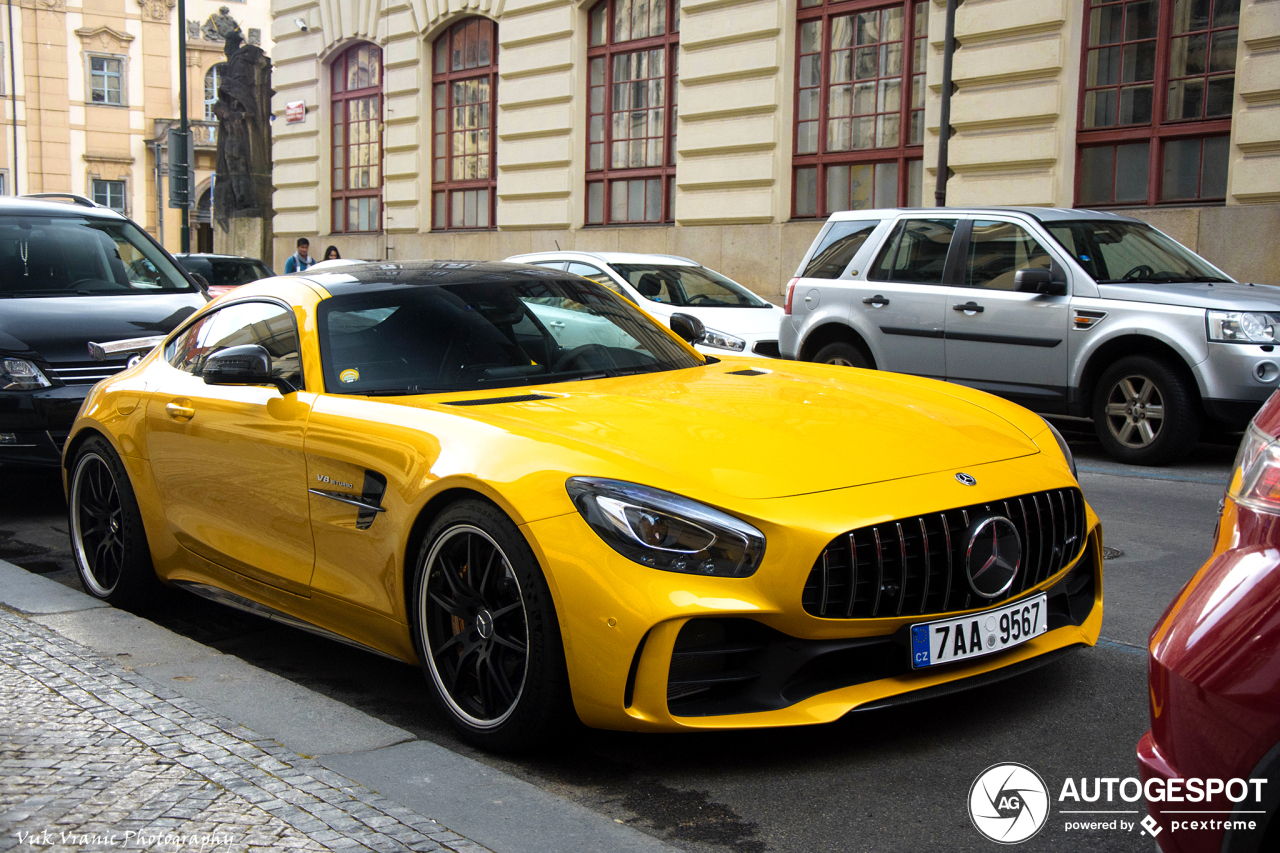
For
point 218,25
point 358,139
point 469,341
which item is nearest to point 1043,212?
point 469,341

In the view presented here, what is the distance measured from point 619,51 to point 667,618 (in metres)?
20.7

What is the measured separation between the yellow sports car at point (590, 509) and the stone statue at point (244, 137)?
2581 cm

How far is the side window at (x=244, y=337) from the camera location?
468 cm

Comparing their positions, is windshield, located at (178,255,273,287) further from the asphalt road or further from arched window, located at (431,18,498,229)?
the asphalt road

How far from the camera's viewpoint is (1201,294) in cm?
926

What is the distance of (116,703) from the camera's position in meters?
3.74

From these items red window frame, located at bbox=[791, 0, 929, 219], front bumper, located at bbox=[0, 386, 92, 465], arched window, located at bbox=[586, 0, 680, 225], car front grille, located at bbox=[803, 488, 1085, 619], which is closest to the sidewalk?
car front grille, located at bbox=[803, 488, 1085, 619]

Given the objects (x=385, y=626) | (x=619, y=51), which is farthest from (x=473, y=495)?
(x=619, y=51)

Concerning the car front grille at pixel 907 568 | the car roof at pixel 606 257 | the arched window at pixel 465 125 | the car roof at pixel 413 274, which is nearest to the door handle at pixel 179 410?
the car roof at pixel 413 274

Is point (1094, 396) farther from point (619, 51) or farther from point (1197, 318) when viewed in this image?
point (619, 51)

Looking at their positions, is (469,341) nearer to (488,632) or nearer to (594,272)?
(488,632)

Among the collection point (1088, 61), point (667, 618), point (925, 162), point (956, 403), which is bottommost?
point (667, 618)

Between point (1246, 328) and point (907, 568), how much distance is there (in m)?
6.53

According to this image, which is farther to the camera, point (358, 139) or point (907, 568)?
point (358, 139)
